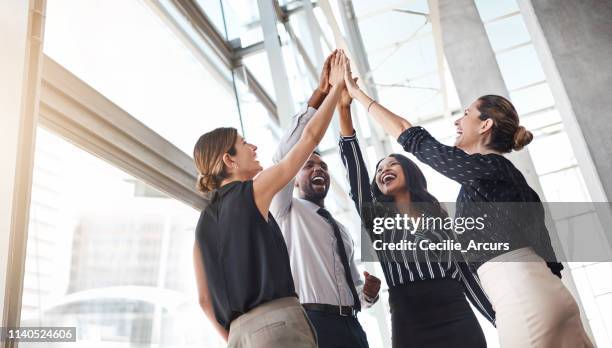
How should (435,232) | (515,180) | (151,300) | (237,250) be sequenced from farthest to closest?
1. (151,300)
2. (435,232)
3. (515,180)
4. (237,250)

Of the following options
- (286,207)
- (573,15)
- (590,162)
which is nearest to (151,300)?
(286,207)

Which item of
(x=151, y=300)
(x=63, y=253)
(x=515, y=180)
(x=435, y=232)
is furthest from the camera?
(x=151, y=300)

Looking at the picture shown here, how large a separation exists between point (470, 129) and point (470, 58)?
3529 millimetres

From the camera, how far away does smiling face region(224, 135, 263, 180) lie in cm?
166

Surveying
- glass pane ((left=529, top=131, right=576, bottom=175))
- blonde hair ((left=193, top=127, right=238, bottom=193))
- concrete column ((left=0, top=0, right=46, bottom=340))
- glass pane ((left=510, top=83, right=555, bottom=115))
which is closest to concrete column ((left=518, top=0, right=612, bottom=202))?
blonde hair ((left=193, top=127, right=238, bottom=193))

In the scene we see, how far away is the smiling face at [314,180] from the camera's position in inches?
89.7

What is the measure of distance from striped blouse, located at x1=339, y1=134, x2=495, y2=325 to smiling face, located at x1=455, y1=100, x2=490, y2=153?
0.39 meters

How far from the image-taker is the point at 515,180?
5.24ft

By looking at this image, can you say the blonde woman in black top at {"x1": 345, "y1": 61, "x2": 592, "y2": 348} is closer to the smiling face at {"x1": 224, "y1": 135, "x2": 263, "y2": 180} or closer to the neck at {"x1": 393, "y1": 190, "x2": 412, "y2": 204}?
the neck at {"x1": 393, "y1": 190, "x2": 412, "y2": 204}

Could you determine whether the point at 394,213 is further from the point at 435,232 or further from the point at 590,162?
the point at 590,162

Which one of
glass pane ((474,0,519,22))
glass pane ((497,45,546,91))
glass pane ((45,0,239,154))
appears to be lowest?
glass pane ((45,0,239,154))

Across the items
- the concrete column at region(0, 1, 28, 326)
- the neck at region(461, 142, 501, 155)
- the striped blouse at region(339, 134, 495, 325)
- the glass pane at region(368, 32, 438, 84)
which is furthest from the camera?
the glass pane at region(368, 32, 438, 84)

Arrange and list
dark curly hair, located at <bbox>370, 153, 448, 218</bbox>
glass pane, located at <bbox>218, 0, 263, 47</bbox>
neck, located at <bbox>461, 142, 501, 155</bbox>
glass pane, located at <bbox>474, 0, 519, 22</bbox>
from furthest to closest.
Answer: glass pane, located at <bbox>474, 0, 519, 22</bbox>, glass pane, located at <bbox>218, 0, 263, 47</bbox>, dark curly hair, located at <bbox>370, 153, 448, 218</bbox>, neck, located at <bbox>461, 142, 501, 155</bbox>

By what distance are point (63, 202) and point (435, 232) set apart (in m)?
1.48
